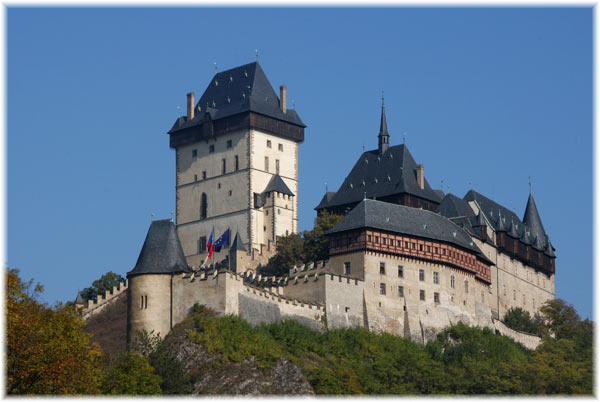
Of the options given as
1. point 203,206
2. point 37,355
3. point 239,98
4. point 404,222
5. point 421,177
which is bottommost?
point 37,355

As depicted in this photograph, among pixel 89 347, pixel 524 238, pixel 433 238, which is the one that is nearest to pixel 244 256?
pixel 433 238

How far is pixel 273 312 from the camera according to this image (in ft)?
289

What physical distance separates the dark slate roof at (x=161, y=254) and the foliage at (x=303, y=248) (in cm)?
1453

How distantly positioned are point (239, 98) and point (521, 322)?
28796 mm

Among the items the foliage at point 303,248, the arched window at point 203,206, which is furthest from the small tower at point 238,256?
the arched window at point 203,206

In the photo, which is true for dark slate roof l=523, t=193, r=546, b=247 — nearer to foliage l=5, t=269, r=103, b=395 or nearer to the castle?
the castle

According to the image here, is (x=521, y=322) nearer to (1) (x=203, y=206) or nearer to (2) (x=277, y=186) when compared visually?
(2) (x=277, y=186)

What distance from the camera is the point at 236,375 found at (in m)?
80.4

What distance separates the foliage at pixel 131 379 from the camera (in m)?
74.4

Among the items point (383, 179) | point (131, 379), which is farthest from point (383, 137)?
point (131, 379)

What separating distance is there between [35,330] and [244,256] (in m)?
42.2

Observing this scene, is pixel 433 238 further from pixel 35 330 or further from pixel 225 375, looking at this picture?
pixel 35 330

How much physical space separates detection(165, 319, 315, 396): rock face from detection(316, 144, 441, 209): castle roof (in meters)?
30.3

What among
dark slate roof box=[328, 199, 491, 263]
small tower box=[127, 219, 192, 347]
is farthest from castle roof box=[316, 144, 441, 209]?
small tower box=[127, 219, 192, 347]
